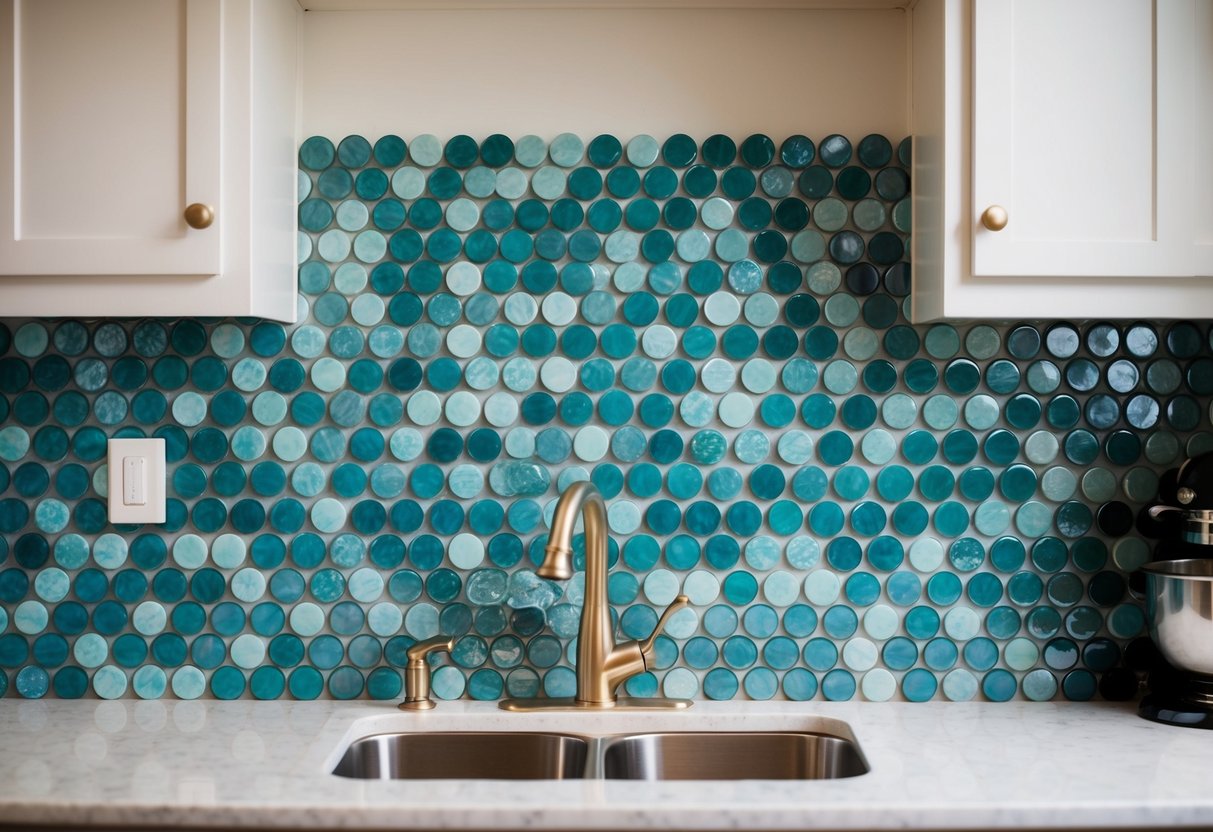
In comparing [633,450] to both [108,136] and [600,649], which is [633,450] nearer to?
[600,649]

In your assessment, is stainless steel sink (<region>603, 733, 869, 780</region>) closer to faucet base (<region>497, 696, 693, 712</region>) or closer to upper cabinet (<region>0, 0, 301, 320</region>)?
faucet base (<region>497, 696, 693, 712</region>)

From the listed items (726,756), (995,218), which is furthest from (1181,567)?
(726,756)

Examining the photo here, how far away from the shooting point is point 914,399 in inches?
65.4

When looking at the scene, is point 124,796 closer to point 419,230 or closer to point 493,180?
point 419,230

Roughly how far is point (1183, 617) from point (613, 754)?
34.0 inches

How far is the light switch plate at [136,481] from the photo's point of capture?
166 cm

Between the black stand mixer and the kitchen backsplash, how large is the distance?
0.06m

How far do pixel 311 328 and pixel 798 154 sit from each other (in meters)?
0.87

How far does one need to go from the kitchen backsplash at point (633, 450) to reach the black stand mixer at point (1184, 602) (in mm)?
58

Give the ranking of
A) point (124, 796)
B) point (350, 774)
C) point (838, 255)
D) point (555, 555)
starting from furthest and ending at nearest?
point (838, 255)
point (350, 774)
point (555, 555)
point (124, 796)

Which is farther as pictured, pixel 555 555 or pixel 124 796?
pixel 555 555

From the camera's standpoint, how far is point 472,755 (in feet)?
5.07

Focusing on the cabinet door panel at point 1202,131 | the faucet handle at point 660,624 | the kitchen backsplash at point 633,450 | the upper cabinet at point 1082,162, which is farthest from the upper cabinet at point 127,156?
the cabinet door panel at point 1202,131

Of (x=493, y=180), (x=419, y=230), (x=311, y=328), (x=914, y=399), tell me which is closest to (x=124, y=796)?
→ (x=311, y=328)
